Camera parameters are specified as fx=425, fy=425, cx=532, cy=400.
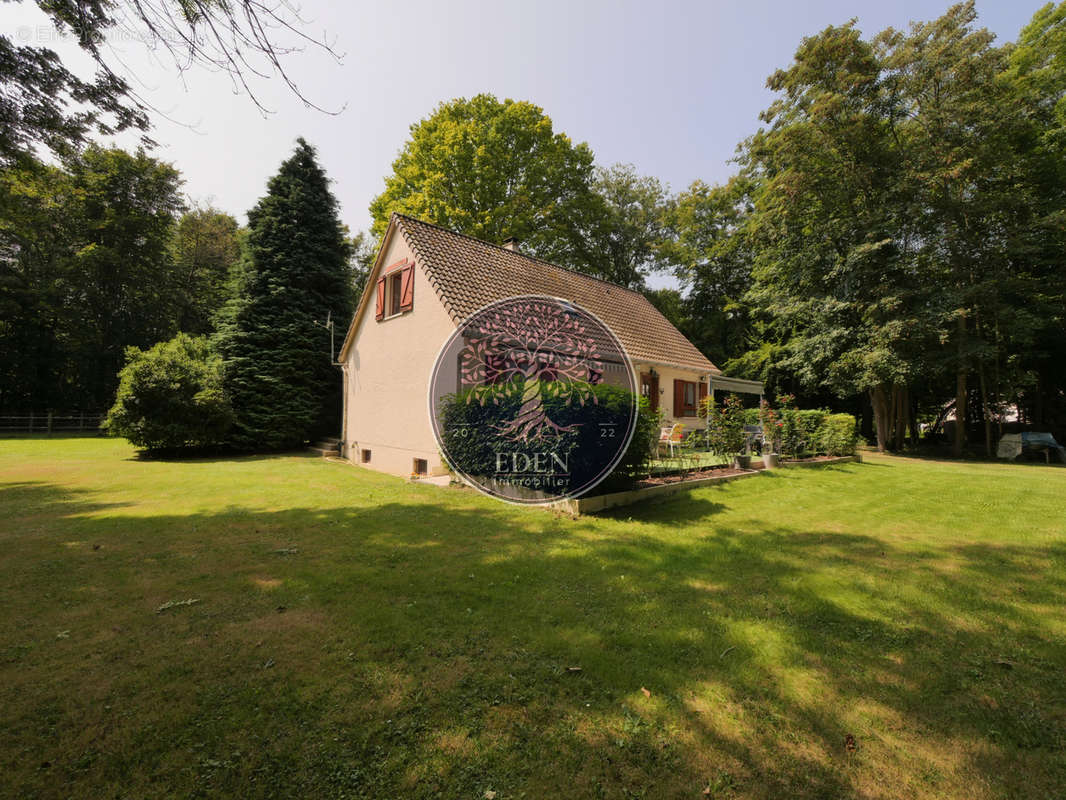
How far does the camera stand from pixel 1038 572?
4.59 m

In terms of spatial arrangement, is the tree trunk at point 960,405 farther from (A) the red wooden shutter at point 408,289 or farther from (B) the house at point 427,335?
(A) the red wooden shutter at point 408,289

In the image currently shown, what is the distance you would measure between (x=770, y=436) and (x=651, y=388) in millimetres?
4296

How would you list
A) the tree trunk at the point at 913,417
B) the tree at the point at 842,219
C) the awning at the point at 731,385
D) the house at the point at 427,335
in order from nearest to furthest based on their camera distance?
the house at the point at 427,335, the awning at the point at 731,385, the tree at the point at 842,219, the tree trunk at the point at 913,417

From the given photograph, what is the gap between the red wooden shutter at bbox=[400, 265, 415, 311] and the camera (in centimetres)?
1209

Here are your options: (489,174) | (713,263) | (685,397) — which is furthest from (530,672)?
(713,263)

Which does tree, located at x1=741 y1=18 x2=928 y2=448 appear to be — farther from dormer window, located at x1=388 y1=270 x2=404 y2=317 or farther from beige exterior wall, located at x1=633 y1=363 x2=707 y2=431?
dormer window, located at x1=388 y1=270 x2=404 y2=317

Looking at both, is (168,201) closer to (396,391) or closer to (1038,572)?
(396,391)

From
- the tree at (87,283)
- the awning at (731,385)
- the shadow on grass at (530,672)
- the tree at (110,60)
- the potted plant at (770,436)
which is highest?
the tree at (87,283)

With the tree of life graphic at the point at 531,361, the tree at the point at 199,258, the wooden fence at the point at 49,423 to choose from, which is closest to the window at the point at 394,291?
the tree of life graphic at the point at 531,361

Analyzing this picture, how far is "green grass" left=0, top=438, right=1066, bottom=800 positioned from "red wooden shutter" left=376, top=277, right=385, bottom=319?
8.78 metres

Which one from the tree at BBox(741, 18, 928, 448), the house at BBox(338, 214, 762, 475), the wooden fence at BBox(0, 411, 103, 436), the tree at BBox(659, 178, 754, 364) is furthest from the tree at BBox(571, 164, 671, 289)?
the wooden fence at BBox(0, 411, 103, 436)

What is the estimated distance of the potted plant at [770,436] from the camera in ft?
35.7

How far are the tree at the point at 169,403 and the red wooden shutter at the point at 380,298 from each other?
7358 millimetres

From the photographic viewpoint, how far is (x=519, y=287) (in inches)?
517
